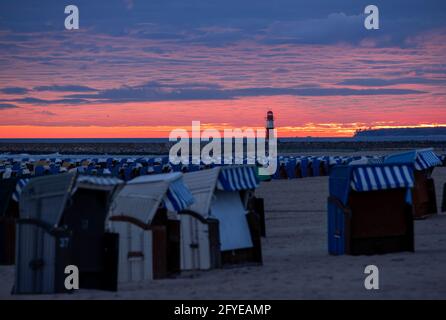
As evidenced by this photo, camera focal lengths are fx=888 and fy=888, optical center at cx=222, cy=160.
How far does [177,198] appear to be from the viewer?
1269 cm

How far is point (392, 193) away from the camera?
48.5ft

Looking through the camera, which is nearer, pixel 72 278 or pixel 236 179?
pixel 72 278

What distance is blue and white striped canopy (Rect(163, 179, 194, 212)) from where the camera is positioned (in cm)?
1257

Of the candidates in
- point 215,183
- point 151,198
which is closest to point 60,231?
point 151,198

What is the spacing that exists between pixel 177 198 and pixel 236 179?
1648 millimetres

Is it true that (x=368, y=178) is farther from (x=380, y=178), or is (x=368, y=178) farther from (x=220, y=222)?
(x=220, y=222)

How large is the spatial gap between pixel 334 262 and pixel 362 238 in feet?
3.52

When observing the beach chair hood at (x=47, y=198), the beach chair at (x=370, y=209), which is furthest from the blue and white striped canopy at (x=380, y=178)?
the beach chair hood at (x=47, y=198)

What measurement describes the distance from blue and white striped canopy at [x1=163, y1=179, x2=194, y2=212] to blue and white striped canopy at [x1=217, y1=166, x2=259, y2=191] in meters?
0.77

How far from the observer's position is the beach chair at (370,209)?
14365 millimetres

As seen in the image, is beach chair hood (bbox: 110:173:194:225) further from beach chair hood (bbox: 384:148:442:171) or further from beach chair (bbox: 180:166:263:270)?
beach chair hood (bbox: 384:148:442:171)

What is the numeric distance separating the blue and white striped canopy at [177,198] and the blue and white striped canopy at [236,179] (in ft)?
2.51

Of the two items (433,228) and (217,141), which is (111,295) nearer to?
(433,228)
